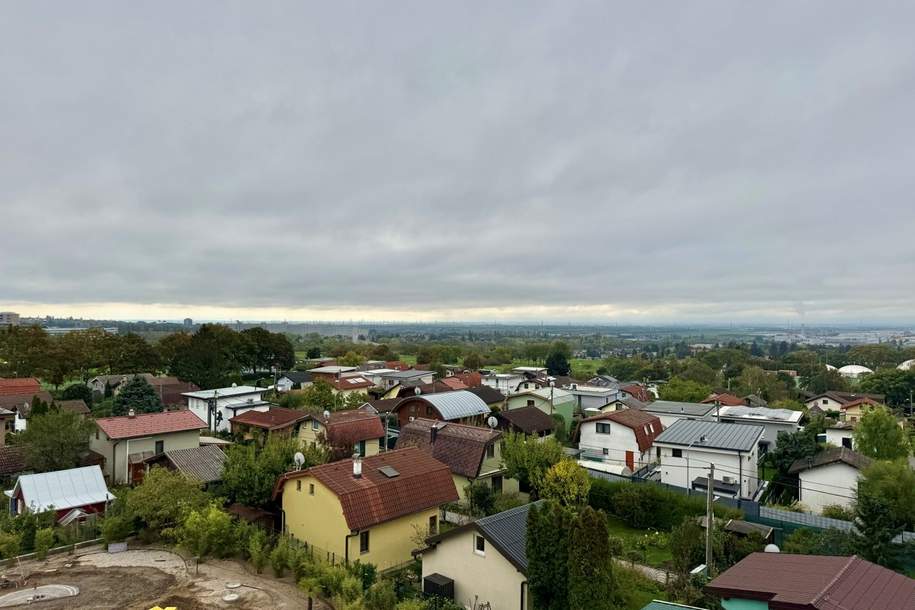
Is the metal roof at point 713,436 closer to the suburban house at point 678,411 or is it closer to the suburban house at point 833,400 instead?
the suburban house at point 678,411

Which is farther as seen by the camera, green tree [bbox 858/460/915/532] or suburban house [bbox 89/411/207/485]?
suburban house [bbox 89/411/207/485]

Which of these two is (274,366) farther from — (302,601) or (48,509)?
(302,601)

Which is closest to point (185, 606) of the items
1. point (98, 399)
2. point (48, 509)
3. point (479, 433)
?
point (48, 509)

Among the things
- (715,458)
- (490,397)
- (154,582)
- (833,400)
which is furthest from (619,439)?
(833,400)

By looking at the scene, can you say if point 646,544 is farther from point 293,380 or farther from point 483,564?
point 293,380

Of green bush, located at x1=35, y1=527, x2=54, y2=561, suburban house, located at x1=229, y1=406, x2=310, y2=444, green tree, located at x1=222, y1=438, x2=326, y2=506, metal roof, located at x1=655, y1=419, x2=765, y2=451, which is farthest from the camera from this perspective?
suburban house, located at x1=229, y1=406, x2=310, y2=444

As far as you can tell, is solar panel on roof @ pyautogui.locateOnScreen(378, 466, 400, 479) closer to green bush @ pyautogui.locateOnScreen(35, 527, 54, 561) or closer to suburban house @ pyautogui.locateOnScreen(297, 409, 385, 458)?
suburban house @ pyautogui.locateOnScreen(297, 409, 385, 458)

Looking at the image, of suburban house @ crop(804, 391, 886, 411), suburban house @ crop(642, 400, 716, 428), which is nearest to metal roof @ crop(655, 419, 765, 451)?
suburban house @ crop(642, 400, 716, 428)
